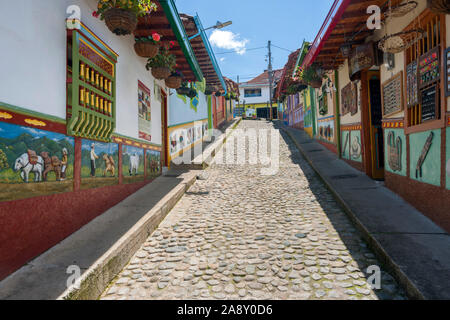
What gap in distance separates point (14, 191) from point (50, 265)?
82cm

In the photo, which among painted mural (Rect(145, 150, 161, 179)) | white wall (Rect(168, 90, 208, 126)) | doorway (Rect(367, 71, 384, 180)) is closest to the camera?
doorway (Rect(367, 71, 384, 180))

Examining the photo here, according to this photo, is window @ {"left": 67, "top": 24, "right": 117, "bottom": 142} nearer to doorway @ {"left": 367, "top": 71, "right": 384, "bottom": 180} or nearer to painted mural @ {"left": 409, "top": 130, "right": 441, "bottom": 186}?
painted mural @ {"left": 409, "top": 130, "right": 441, "bottom": 186}

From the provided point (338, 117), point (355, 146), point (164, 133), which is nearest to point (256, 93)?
point (338, 117)

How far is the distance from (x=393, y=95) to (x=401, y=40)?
1042mm

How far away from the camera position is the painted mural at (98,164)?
13.3ft

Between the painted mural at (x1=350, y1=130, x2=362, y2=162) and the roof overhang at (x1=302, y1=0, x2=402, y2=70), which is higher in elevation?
the roof overhang at (x1=302, y1=0, x2=402, y2=70)

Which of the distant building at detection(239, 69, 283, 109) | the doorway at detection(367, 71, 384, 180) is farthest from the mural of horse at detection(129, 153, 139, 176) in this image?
the distant building at detection(239, 69, 283, 109)

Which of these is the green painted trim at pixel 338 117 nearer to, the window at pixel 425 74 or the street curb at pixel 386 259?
the window at pixel 425 74

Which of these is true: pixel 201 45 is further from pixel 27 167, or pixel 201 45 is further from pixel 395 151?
pixel 27 167

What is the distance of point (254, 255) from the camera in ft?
11.1

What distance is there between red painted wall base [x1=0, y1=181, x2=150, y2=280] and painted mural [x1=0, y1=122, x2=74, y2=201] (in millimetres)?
112

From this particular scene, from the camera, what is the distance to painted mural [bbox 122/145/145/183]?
5492 millimetres

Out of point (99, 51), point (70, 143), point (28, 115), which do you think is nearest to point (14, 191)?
point (28, 115)

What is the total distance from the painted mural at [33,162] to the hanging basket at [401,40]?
490cm
